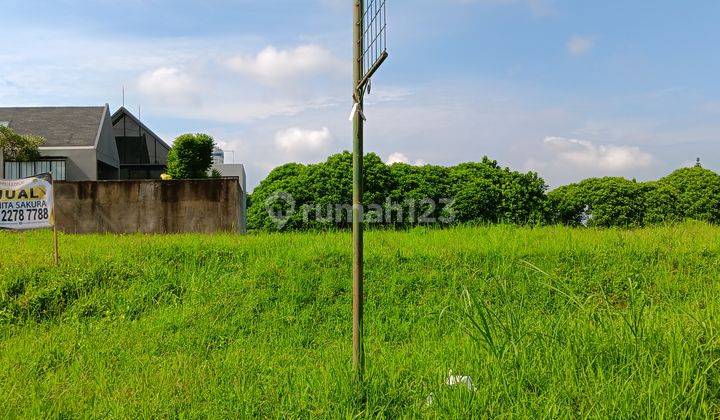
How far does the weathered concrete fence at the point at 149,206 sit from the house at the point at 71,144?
15653 millimetres

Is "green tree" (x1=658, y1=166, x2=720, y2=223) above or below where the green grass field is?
above

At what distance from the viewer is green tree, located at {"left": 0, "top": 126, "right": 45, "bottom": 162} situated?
2641cm

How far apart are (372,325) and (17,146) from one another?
26357mm

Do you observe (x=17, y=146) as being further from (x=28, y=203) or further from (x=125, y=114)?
(x=28, y=203)

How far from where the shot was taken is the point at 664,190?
617 inches

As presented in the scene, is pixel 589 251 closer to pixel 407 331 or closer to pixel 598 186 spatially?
pixel 407 331

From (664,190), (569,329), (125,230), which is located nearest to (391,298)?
(569,329)

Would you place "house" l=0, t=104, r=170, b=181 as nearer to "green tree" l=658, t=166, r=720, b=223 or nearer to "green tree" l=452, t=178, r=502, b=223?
"green tree" l=452, t=178, r=502, b=223

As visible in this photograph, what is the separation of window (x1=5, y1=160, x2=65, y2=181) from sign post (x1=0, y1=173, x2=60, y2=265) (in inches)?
818

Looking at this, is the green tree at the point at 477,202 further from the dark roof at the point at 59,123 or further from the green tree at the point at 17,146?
the dark roof at the point at 59,123

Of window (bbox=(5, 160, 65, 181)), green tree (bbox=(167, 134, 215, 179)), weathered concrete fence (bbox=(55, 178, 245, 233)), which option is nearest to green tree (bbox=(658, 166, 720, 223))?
weathered concrete fence (bbox=(55, 178, 245, 233))

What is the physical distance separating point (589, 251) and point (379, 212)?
17.7 ft

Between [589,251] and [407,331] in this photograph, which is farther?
[589,251]

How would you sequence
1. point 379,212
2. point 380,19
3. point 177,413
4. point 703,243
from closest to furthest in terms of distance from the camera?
point 380,19, point 177,413, point 703,243, point 379,212
